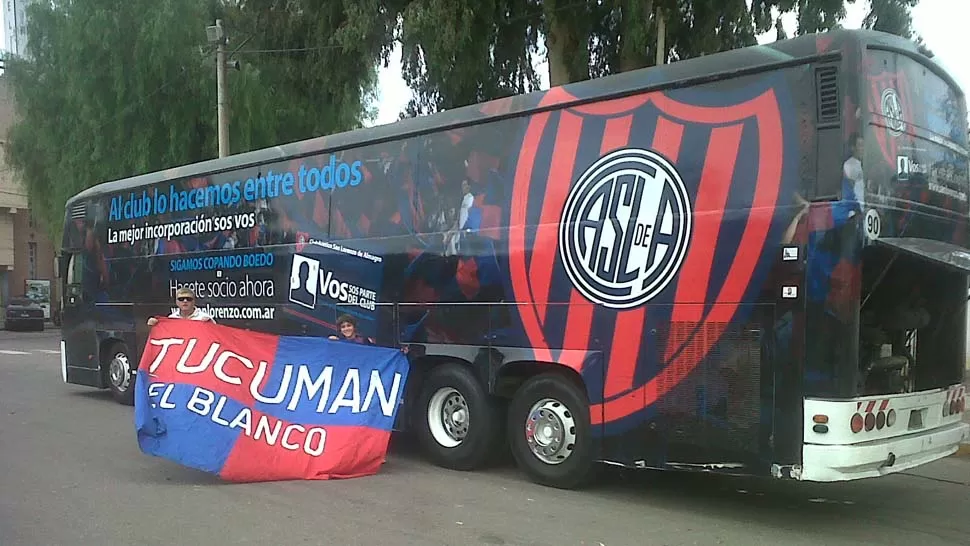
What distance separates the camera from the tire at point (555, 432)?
283 inches

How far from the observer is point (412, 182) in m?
8.71

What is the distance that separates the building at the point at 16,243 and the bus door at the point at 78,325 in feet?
107

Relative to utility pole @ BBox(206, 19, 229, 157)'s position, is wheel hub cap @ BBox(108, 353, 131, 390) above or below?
below

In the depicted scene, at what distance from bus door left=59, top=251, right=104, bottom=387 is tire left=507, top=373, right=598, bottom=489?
8640 mm

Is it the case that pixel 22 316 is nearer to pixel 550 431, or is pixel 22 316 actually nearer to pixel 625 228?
pixel 550 431

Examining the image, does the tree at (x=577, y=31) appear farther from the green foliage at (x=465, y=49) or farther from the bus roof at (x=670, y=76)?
the bus roof at (x=670, y=76)

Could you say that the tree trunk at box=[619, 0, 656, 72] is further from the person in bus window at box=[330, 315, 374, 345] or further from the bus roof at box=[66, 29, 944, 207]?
the person in bus window at box=[330, 315, 374, 345]

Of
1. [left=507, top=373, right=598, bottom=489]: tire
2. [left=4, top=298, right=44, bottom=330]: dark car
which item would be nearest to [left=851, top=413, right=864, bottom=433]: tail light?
[left=507, top=373, right=598, bottom=489]: tire

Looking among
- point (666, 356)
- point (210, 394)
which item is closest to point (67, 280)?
point (210, 394)

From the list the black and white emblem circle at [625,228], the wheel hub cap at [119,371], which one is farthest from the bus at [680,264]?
the wheel hub cap at [119,371]

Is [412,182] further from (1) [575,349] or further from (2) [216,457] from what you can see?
(2) [216,457]

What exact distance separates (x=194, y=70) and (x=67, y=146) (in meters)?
5.30

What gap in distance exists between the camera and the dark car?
3638 centimetres

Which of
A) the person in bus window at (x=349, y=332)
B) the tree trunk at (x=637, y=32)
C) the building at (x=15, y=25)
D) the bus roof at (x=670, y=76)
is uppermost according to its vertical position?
the building at (x=15, y=25)
